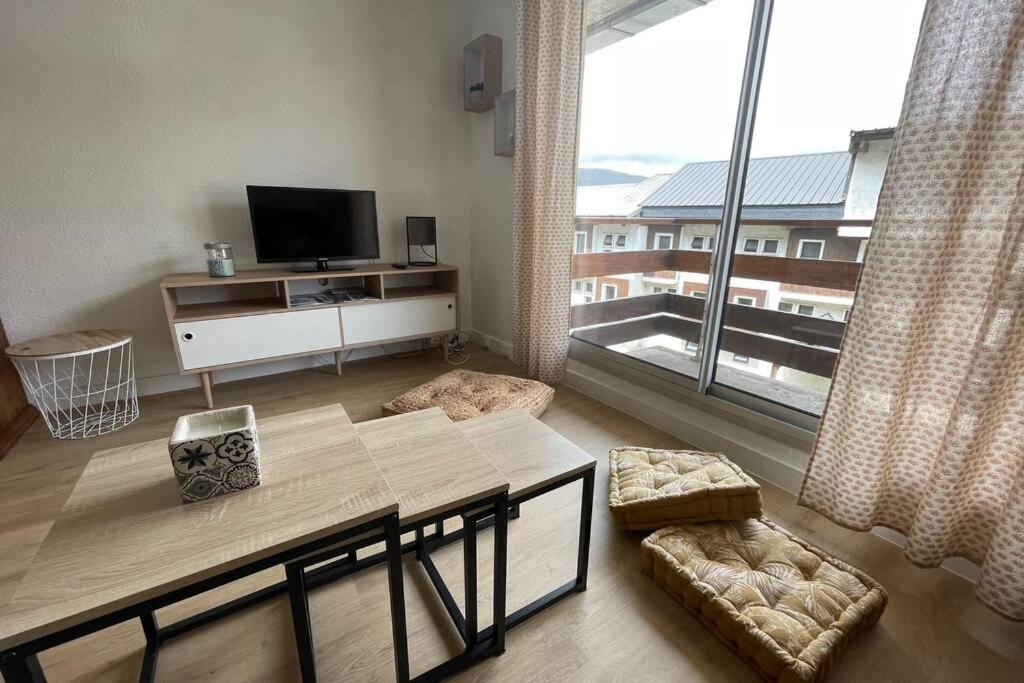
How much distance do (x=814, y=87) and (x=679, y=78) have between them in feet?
2.10

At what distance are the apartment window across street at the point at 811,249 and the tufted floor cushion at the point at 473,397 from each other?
133 cm

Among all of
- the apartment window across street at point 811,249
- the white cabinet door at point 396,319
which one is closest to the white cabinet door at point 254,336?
the white cabinet door at point 396,319

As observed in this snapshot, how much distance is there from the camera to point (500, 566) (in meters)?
1.03

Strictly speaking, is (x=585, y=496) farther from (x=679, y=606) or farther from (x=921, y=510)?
(x=921, y=510)

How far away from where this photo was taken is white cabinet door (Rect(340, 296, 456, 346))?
2.75 metres

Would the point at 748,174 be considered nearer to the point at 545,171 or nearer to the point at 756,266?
the point at 756,266

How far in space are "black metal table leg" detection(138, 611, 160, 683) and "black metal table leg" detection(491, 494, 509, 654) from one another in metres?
0.81

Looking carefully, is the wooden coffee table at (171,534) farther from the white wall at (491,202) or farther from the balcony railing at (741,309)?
the white wall at (491,202)

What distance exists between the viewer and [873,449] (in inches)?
52.1

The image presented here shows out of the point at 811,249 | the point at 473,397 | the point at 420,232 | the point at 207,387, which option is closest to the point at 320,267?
the point at 420,232

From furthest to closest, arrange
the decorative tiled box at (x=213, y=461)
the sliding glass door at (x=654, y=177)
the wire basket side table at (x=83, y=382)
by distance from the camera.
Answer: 1. the wire basket side table at (x=83, y=382)
2. the sliding glass door at (x=654, y=177)
3. the decorative tiled box at (x=213, y=461)

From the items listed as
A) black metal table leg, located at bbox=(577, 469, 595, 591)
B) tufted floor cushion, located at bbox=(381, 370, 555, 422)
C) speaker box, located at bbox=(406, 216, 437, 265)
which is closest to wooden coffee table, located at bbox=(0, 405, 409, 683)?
black metal table leg, located at bbox=(577, 469, 595, 591)

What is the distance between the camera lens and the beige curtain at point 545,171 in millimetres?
2268

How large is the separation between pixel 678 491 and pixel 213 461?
51.0 inches
